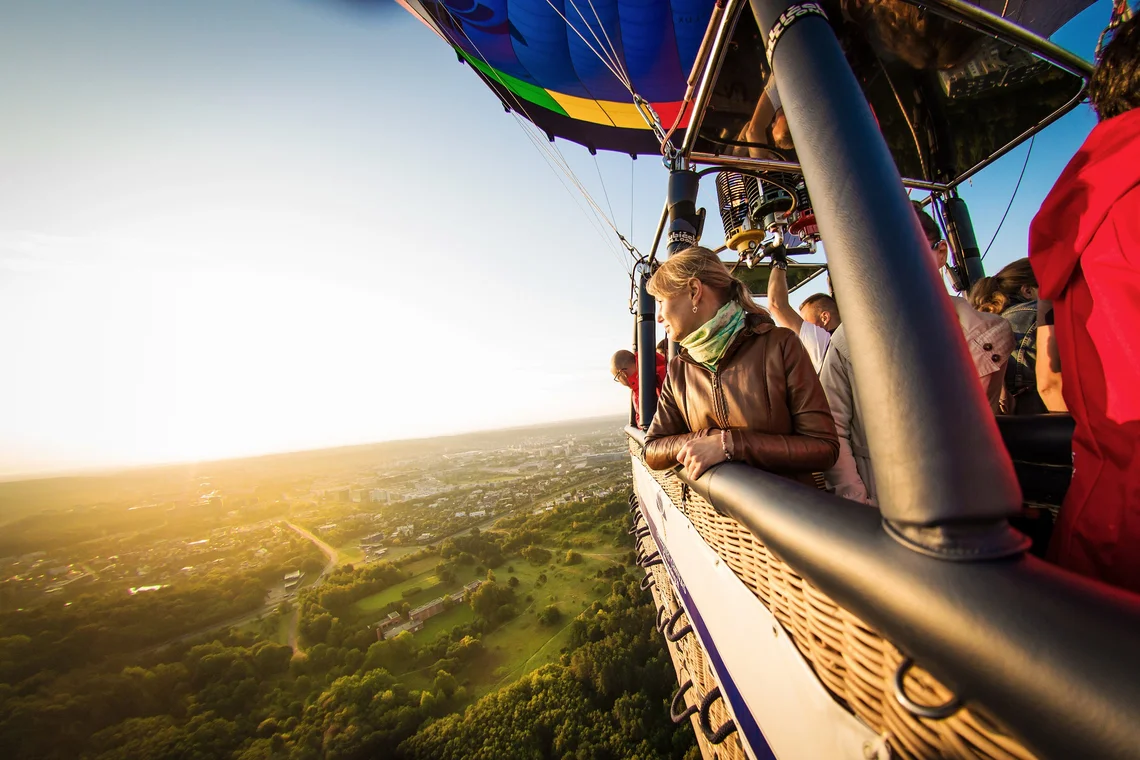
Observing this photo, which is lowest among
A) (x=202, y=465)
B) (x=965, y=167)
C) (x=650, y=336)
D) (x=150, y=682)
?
(x=150, y=682)

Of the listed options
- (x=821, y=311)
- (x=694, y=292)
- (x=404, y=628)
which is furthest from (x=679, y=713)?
(x=404, y=628)

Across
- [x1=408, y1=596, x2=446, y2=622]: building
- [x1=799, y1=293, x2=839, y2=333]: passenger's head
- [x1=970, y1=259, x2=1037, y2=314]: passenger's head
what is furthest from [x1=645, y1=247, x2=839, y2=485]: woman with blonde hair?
[x1=408, y1=596, x2=446, y2=622]: building

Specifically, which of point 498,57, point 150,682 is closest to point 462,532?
point 150,682

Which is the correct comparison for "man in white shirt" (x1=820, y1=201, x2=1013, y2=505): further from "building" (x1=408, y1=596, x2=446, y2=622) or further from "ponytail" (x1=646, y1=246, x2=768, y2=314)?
"building" (x1=408, y1=596, x2=446, y2=622)

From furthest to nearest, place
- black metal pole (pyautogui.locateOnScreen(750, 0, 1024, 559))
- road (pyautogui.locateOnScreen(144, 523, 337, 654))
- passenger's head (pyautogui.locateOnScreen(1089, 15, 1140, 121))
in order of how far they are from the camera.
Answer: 1. road (pyautogui.locateOnScreen(144, 523, 337, 654))
2. passenger's head (pyautogui.locateOnScreen(1089, 15, 1140, 121))
3. black metal pole (pyautogui.locateOnScreen(750, 0, 1024, 559))

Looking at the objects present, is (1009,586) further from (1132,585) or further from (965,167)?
(965,167)

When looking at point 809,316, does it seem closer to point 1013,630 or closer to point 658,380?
point 658,380

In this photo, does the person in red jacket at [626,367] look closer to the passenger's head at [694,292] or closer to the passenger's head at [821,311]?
the passenger's head at [821,311]
